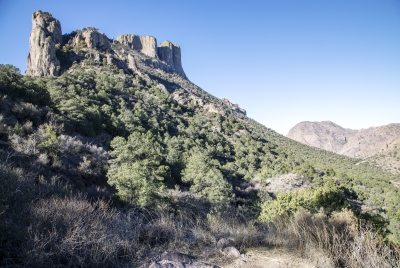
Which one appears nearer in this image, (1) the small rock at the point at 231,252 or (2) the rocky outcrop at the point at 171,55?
(1) the small rock at the point at 231,252

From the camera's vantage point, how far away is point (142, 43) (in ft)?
290

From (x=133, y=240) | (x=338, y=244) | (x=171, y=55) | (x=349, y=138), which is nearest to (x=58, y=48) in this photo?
(x=133, y=240)

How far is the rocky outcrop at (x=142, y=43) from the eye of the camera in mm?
84219

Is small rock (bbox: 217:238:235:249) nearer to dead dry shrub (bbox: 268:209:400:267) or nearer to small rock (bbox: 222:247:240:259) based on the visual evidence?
small rock (bbox: 222:247:240:259)

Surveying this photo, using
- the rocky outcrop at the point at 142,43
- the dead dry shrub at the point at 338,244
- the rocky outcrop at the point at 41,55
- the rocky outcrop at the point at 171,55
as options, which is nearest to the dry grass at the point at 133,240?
the dead dry shrub at the point at 338,244

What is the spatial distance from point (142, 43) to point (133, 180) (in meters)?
87.8

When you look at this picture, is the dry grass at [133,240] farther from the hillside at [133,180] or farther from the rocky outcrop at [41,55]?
the rocky outcrop at [41,55]

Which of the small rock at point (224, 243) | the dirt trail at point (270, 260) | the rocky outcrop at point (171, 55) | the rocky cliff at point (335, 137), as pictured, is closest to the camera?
the dirt trail at point (270, 260)

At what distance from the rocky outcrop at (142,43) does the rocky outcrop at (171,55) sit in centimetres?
566

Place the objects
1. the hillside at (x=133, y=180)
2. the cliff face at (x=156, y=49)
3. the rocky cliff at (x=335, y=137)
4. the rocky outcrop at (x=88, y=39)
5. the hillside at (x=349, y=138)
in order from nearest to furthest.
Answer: the hillside at (x=133, y=180)
the rocky outcrop at (x=88, y=39)
the cliff face at (x=156, y=49)
the hillside at (x=349, y=138)
the rocky cliff at (x=335, y=137)

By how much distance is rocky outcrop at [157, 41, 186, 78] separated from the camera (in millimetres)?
94562

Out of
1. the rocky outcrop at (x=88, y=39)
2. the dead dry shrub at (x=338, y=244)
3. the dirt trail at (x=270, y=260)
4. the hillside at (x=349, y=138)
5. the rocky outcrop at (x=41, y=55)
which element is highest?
the rocky outcrop at (x=88, y=39)

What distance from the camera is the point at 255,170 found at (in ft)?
99.7

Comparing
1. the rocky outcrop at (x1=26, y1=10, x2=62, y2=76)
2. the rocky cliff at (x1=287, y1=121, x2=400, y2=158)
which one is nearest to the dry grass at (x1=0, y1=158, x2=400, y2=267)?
the rocky outcrop at (x1=26, y1=10, x2=62, y2=76)
